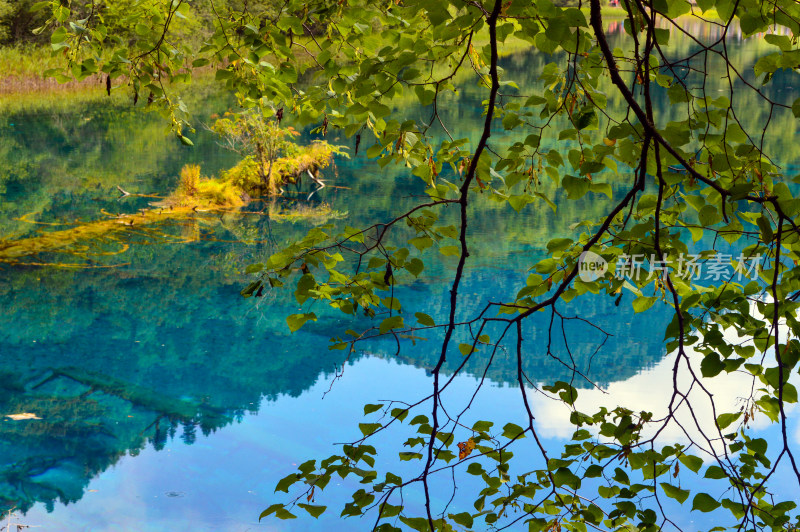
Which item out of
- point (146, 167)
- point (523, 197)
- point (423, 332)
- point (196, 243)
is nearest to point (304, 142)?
point (146, 167)

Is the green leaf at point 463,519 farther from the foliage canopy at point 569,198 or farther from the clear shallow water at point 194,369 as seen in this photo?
the clear shallow water at point 194,369

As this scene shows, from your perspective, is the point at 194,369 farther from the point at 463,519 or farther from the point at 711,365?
the point at 711,365

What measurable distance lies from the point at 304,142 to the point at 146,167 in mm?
2812

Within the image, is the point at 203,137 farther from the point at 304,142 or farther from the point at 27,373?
the point at 27,373

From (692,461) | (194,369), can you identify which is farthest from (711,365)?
(194,369)

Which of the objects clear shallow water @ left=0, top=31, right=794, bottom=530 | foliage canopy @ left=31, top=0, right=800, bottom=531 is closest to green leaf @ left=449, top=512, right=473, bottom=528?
foliage canopy @ left=31, top=0, right=800, bottom=531

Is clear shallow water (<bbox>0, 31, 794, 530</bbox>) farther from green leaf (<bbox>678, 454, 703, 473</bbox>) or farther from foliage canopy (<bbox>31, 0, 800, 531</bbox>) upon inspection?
green leaf (<bbox>678, 454, 703, 473</bbox>)

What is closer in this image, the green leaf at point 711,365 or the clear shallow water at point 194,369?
the green leaf at point 711,365

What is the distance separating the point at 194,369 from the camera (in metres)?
5.83

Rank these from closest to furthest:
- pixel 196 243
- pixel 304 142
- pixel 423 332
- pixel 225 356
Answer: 1. pixel 225 356
2. pixel 423 332
3. pixel 196 243
4. pixel 304 142

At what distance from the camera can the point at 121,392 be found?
17.9 feet

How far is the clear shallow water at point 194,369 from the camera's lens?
4492mm

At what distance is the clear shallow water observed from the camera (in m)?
4.49

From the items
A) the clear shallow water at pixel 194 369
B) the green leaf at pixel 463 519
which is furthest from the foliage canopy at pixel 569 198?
the clear shallow water at pixel 194 369
